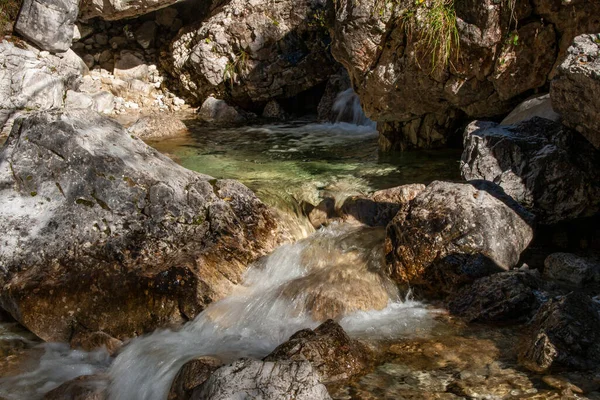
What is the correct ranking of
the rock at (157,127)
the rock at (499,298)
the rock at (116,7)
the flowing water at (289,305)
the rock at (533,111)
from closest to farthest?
the flowing water at (289,305)
the rock at (499,298)
the rock at (533,111)
the rock at (157,127)
the rock at (116,7)

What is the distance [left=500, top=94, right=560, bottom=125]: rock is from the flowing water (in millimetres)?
938

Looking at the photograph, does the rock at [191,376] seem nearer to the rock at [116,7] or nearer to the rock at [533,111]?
the rock at [533,111]

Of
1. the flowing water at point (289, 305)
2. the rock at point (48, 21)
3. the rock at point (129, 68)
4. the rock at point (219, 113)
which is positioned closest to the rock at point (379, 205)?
the flowing water at point (289, 305)

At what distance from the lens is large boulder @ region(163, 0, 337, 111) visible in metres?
11.1

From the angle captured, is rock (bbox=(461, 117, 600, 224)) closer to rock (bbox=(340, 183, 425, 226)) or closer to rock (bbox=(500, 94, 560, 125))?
rock (bbox=(500, 94, 560, 125))

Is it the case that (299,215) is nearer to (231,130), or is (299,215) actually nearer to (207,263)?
(207,263)

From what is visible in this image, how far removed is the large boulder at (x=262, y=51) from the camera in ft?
36.5

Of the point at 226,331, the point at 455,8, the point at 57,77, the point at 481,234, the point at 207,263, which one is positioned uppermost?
the point at 455,8

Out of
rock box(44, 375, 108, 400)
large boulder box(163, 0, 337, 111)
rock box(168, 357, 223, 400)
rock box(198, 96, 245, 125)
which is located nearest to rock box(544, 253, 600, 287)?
rock box(168, 357, 223, 400)

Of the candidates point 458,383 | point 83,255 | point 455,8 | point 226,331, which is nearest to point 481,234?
point 458,383

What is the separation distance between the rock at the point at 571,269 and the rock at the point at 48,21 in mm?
9870

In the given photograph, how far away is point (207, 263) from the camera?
4.62 m

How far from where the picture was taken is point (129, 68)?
12336 millimetres

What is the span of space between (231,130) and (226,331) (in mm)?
6688
